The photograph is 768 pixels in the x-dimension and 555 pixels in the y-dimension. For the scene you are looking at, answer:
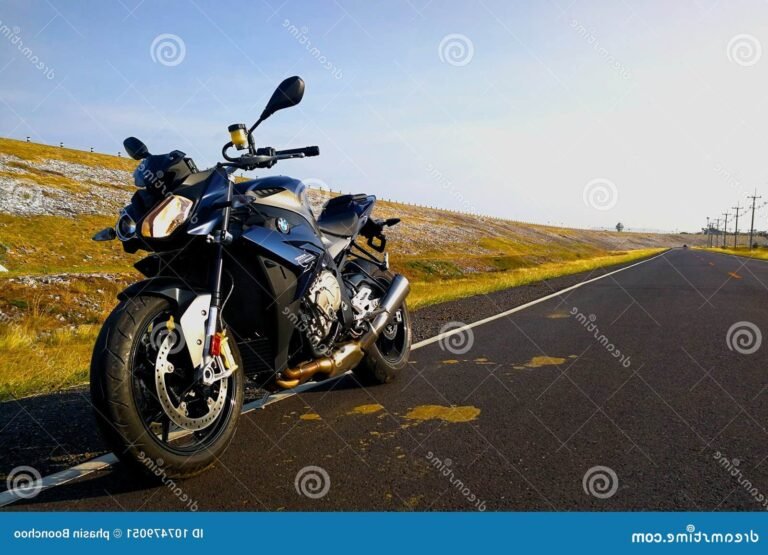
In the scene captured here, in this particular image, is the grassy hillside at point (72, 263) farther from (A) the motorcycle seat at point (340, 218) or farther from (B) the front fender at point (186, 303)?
(B) the front fender at point (186, 303)

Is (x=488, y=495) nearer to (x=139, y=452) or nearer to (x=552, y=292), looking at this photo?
(x=139, y=452)

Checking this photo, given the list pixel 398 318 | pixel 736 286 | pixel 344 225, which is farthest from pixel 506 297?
pixel 344 225

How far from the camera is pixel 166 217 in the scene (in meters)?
3.72

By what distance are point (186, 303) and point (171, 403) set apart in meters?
0.58

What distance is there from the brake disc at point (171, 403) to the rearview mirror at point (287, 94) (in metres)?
1.57

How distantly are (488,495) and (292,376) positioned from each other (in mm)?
1679

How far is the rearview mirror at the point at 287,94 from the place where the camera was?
3930mm

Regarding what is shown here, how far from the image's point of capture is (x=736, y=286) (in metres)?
19.9
